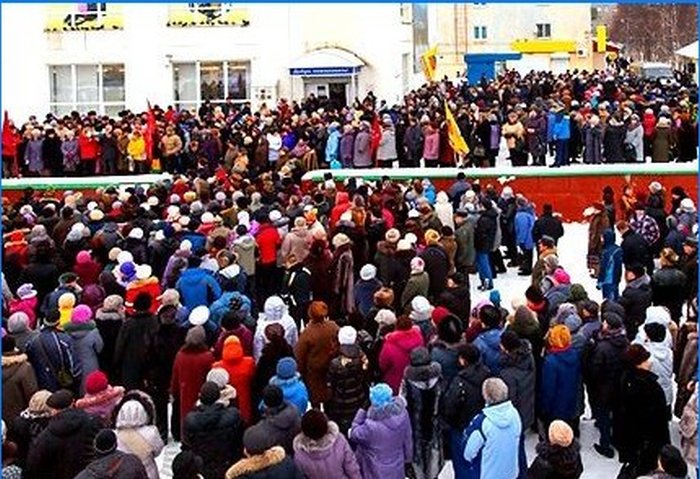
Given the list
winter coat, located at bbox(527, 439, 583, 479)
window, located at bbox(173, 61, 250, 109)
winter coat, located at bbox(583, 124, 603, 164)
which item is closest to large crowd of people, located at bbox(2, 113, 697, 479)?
winter coat, located at bbox(527, 439, 583, 479)

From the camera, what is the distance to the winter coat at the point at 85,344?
952 cm

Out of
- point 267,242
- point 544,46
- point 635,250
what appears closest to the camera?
point 635,250

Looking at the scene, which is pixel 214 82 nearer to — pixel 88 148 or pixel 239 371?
pixel 88 148

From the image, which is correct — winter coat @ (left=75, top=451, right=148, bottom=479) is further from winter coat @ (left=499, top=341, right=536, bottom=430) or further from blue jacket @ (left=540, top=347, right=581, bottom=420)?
blue jacket @ (left=540, top=347, right=581, bottom=420)

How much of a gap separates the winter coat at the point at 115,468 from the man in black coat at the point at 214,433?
2.75ft

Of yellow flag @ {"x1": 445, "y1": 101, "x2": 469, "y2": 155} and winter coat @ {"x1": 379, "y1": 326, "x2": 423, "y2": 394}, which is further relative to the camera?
yellow flag @ {"x1": 445, "y1": 101, "x2": 469, "y2": 155}

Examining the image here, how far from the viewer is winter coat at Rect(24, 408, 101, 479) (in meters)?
7.25

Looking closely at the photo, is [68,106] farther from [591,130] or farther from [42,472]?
[42,472]

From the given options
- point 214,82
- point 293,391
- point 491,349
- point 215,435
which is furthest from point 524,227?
point 214,82

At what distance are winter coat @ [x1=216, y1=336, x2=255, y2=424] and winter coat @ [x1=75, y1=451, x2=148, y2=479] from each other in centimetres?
207

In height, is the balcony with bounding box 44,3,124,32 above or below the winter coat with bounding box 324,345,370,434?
above

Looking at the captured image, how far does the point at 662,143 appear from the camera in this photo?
70.5 feet

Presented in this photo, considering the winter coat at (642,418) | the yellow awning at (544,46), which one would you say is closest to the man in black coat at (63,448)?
the winter coat at (642,418)

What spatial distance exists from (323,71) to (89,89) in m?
8.14
